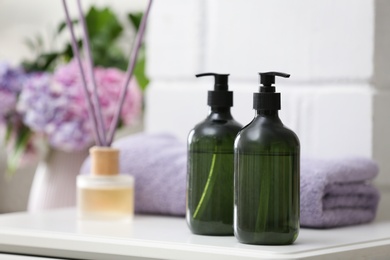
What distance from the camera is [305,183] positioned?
1172mm

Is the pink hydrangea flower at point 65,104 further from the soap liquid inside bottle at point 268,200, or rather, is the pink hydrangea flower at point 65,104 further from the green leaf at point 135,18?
the soap liquid inside bottle at point 268,200

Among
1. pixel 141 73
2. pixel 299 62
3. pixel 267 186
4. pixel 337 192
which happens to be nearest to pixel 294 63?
pixel 299 62

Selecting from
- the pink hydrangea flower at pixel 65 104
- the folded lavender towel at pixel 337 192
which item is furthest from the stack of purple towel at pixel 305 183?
the pink hydrangea flower at pixel 65 104

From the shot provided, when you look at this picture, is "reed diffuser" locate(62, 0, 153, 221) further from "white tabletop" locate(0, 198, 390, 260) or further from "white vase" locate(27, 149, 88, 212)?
"white vase" locate(27, 149, 88, 212)

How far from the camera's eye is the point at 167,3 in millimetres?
1537

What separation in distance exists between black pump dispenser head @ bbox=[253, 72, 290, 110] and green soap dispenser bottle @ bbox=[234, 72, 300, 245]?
2cm

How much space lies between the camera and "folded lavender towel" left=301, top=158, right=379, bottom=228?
1170 mm

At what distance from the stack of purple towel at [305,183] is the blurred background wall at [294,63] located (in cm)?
9

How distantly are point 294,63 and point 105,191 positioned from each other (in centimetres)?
36

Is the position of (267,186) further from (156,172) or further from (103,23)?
(103,23)

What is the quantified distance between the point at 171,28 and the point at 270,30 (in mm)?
209

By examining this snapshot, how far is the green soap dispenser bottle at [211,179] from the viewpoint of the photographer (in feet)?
3.61

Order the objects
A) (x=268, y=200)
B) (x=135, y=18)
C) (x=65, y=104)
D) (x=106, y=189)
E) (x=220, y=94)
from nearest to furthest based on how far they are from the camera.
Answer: (x=268, y=200) < (x=220, y=94) < (x=106, y=189) < (x=65, y=104) < (x=135, y=18)

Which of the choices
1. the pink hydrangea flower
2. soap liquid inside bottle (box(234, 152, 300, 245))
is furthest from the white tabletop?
the pink hydrangea flower
